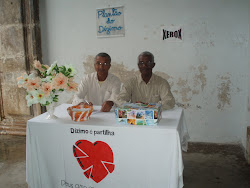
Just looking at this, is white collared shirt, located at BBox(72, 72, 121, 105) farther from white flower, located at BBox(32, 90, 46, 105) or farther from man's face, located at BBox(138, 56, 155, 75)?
white flower, located at BBox(32, 90, 46, 105)

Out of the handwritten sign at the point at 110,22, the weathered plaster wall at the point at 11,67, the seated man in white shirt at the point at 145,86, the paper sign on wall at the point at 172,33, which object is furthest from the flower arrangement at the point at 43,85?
the weathered plaster wall at the point at 11,67

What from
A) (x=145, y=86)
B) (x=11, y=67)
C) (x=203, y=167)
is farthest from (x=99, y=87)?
(x=11, y=67)

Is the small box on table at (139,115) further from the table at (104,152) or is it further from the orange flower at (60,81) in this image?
the orange flower at (60,81)

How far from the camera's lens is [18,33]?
4.42 m

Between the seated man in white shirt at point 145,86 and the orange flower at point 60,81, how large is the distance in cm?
78

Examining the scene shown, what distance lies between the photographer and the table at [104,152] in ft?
6.46

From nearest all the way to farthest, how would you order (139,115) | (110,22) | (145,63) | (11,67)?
(139,115)
(145,63)
(110,22)
(11,67)

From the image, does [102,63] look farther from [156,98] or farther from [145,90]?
[156,98]

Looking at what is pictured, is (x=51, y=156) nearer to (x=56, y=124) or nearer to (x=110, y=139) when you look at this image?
(x=56, y=124)

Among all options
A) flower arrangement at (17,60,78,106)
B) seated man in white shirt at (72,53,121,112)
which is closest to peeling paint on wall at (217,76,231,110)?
seated man in white shirt at (72,53,121,112)

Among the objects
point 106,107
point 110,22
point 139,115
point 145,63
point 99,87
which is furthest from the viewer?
point 110,22

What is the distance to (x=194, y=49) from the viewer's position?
3.79m

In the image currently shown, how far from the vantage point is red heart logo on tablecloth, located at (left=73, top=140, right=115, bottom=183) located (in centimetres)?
211

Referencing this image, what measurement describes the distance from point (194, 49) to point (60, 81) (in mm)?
2390
